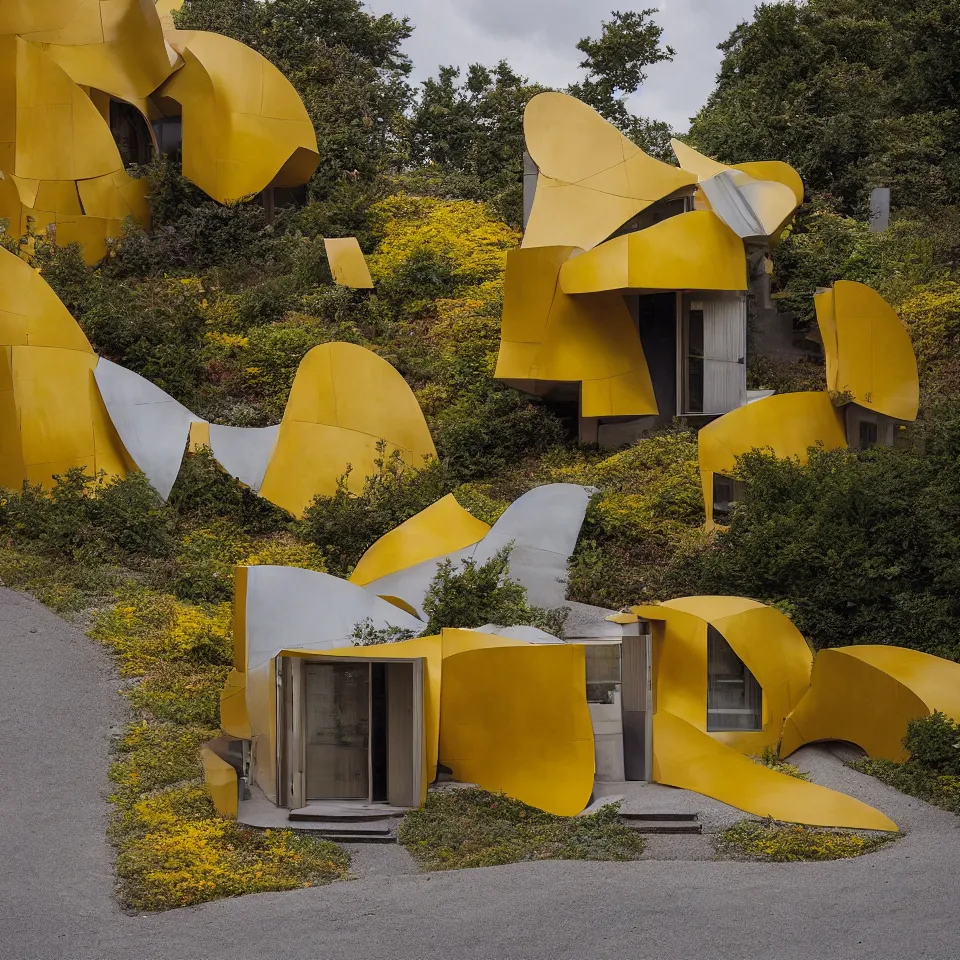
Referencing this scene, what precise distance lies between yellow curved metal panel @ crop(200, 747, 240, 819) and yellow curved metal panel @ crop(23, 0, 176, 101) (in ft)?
58.6

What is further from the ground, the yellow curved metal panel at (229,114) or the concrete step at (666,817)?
the yellow curved metal panel at (229,114)

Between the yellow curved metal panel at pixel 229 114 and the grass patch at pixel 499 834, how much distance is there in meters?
18.6

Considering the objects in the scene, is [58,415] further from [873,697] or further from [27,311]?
[873,697]

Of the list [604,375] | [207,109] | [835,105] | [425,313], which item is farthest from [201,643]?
[835,105]

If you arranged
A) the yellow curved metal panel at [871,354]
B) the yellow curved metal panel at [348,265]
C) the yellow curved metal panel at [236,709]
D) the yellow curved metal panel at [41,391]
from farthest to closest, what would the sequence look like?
the yellow curved metal panel at [348,265]
the yellow curved metal panel at [41,391]
the yellow curved metal panel at [871,354]
the yellow curved metal panel at [236,709]

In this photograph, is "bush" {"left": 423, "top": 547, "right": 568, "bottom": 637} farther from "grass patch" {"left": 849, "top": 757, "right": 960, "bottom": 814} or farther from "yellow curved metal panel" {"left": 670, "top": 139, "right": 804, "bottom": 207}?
"yellow curved metal panel" {"left": 670, "top": 139, "right": 804, "bottom": 207}

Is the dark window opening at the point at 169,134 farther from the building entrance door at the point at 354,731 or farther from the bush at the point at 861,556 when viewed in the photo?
the building entrance door at the point at 354,731

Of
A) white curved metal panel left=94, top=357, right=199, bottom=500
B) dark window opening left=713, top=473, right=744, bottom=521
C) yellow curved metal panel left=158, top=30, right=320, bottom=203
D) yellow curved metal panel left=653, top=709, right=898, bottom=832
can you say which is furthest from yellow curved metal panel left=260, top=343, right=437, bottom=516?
yellow curved metal panel left=158, top=30, right=320, bottom=203

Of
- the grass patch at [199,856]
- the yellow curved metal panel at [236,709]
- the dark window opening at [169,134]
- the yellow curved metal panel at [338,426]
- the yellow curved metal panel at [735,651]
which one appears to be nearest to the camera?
the grass patch at [199,856]

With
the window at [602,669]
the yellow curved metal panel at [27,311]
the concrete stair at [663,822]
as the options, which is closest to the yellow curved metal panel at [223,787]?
the concrete stair at [663,822]

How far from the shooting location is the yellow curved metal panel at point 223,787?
36.1 ft

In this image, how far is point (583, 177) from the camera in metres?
22.4

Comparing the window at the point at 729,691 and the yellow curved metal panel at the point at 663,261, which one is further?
the yellow curved metal panel at the point at 663,261

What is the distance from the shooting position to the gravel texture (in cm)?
788
